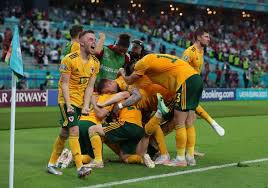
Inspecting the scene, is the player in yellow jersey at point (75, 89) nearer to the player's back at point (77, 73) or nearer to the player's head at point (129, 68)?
the player's back at point (77, 73)

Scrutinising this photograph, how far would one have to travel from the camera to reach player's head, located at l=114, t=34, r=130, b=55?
10016 mm

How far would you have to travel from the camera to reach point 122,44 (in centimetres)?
1017

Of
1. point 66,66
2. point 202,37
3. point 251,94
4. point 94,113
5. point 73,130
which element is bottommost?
point 251,94

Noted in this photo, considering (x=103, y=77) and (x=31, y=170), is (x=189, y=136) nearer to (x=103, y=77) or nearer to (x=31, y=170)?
(x=103, y=77)

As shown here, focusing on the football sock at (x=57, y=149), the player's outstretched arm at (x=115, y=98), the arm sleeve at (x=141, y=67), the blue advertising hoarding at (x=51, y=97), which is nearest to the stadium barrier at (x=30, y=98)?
the blue advertising hoarding at (x=51, y=97)

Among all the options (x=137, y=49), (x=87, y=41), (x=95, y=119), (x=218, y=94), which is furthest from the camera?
(x=218, y=94)

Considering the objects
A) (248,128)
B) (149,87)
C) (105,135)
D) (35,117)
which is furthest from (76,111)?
(35,117)

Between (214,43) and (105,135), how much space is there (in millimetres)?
39160

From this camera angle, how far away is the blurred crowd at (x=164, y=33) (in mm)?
33713

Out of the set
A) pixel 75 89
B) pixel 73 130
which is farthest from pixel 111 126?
pixel 73 130

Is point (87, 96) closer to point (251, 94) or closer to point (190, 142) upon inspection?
point (190, 142)

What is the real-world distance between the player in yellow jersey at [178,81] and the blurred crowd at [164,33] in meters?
20.9

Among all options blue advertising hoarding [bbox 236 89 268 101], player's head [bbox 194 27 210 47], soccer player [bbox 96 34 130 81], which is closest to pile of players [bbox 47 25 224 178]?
soccer player [bbox 96 34 130 81]

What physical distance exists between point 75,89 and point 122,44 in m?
2.05
